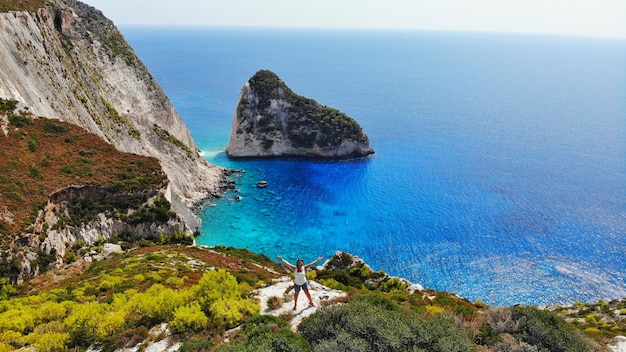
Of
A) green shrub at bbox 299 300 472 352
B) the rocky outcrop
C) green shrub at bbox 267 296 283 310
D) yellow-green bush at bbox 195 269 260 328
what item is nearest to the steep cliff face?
the rocky outcrop

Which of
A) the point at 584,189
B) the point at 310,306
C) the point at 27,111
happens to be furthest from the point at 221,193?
the point at 584,189

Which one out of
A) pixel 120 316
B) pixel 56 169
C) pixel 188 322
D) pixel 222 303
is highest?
pixel 222 303

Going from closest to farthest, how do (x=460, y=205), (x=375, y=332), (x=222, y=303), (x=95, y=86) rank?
(x=375, y=332) → (x=222, y=303) → (x=95, y=86) → (x=460, y=205)

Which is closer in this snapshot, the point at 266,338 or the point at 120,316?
the point at 266,338

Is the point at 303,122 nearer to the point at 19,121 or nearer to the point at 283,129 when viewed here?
the point at 283,129

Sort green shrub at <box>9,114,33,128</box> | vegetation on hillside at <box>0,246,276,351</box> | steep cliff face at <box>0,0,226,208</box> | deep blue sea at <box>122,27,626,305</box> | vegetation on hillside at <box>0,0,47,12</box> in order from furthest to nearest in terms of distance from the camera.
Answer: deep blue sea at <box>122,27,626,305</box> → vegetation on hillside at <box>0,0,47,12</box> → steep cliff face at <box>0,0,226,208</box> → green shrub at <box>9,114,33,128</box> → vegetation on hillside at <box>0,246,276,351</box>

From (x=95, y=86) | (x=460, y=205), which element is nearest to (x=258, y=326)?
(x=95, y=86)

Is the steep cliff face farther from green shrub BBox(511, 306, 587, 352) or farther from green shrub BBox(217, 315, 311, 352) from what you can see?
green shrub BBox(511, 306, 587, 352)
